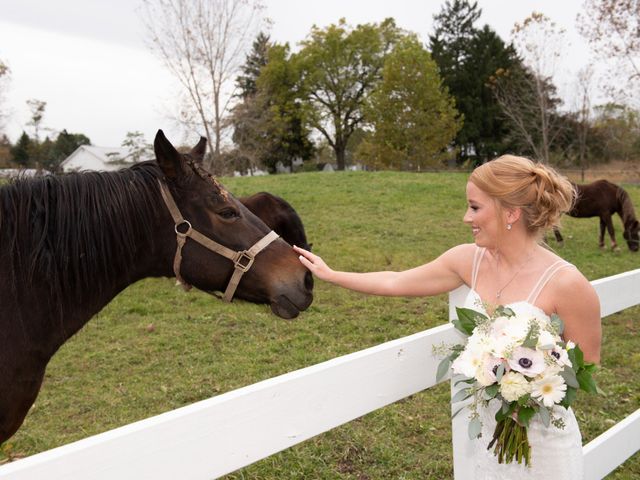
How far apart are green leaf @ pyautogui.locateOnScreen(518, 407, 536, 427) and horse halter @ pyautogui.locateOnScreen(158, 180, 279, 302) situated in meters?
1.46

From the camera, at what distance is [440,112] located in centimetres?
3531

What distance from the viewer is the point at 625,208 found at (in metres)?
11.3

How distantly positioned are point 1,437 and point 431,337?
79.1 inches

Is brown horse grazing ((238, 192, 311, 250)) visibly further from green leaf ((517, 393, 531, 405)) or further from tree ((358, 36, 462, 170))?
tree ((358, 36, 462, 170))

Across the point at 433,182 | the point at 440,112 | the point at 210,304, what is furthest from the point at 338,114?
the point at 210,304

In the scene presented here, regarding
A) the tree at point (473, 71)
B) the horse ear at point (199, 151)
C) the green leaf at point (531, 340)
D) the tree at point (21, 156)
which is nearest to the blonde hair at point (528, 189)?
the green leaf at point (531, 340)

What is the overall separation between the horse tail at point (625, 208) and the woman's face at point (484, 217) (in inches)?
437

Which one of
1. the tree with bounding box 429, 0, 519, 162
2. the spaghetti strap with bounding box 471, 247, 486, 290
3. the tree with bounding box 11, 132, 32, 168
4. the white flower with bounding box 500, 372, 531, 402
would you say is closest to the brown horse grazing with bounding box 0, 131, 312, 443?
the tree with bounding box 11, 132, 32, 168

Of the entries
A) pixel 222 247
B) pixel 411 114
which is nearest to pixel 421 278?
pixel 222 247

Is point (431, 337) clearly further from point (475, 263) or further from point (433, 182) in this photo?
point (433, 182)

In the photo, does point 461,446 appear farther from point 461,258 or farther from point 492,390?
point 461,258

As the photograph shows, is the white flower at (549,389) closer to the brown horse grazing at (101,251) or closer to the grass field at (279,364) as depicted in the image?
the brown horse grazing at (101,251)

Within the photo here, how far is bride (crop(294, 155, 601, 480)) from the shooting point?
1844mm

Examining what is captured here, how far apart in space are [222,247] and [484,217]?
1315 millimetres
